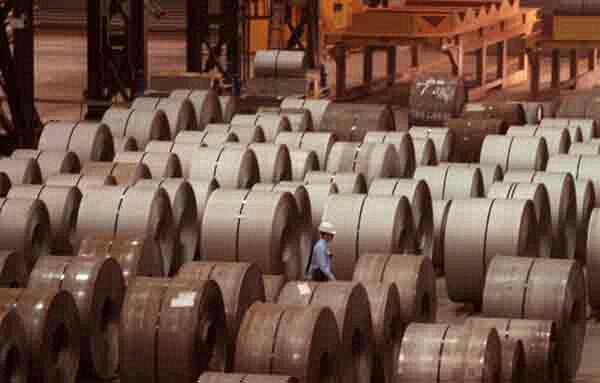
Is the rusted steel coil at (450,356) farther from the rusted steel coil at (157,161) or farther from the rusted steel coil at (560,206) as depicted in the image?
the rusted steel coil at (157,161)

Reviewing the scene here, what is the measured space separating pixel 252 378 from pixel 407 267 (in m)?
4.46

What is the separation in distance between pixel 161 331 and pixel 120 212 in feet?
15.8

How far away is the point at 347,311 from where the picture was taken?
47.8 ft

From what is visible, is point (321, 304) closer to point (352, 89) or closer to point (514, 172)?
point (514, 172)

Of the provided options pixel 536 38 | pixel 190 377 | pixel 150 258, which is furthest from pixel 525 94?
pixel 190 377

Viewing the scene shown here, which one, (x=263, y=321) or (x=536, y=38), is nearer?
(x=263, y=321)

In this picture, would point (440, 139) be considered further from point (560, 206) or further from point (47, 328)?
point (47, 328)

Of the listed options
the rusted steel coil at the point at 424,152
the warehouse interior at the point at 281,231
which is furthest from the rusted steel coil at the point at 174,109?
the rusted steel coil at the point at 424,152

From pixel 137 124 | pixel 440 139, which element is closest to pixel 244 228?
pixel 440 139

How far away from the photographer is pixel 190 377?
14250 millimetres

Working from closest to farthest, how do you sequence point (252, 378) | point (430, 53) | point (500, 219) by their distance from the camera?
point (252, 378) < point (500, 219) < point (430, 53)

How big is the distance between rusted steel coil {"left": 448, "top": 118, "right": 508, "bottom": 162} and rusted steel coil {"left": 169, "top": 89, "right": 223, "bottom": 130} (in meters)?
4.63

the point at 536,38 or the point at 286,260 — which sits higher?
the point at 536,38

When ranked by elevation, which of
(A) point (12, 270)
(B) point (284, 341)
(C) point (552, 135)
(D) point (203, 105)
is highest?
(D) point (203, 105)
